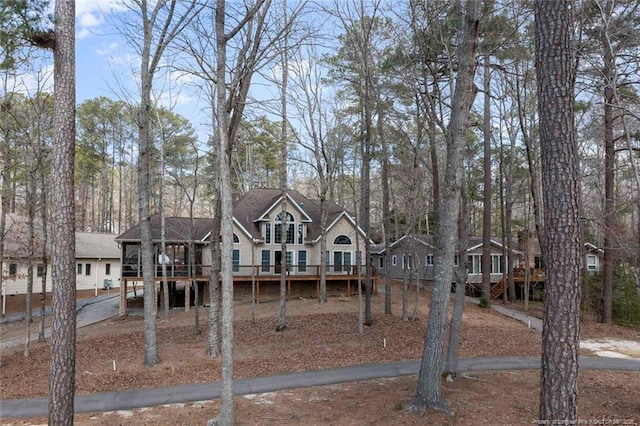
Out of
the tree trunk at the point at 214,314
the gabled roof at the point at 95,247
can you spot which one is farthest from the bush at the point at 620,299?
the gabled roof at the point at 95,247

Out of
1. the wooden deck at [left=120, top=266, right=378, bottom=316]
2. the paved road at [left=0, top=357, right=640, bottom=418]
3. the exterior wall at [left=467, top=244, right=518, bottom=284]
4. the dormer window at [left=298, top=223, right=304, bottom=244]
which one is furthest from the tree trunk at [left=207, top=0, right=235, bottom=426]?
the exterior wall at [left=467, top=244, right=518, bottom=284]

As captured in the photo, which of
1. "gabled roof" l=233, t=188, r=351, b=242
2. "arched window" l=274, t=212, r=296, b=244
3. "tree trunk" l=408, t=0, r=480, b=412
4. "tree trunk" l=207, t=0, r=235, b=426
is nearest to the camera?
"tree trunk" l=207, t=0, r=235, b=426

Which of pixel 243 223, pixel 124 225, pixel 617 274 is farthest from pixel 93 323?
pixel 124 225

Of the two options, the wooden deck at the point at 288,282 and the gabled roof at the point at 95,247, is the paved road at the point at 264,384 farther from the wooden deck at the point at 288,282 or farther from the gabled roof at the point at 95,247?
the gabled roof at the point at 95,247

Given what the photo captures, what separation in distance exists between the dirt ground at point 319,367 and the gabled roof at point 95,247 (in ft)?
32.9

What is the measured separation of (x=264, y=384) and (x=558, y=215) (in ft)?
27.4

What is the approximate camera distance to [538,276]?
28.2 metres

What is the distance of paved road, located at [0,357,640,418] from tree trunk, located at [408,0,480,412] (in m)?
3.24

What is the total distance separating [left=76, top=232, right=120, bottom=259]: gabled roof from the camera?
29.6 m

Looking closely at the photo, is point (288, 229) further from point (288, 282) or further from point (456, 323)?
point (456, 323)

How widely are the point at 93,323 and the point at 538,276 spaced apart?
27.7 meters

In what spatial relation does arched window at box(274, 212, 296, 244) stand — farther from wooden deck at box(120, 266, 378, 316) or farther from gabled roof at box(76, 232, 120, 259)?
gabled roof at box(76, 232, 120, 259)

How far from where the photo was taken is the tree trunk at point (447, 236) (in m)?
7.68

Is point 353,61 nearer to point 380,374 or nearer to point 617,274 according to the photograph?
point 380,374
